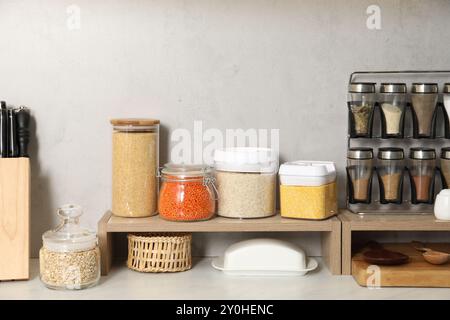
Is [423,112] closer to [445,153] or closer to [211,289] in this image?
[445,153]

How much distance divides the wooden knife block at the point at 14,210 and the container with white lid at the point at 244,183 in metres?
0.47

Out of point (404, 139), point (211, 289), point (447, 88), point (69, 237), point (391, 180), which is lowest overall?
point (211, 289)

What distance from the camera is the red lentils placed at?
157 cm

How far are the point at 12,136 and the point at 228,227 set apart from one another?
1.88 feet

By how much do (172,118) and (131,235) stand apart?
33 centimetres

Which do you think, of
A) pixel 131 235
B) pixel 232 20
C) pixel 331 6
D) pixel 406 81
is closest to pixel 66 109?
pixel 131 235

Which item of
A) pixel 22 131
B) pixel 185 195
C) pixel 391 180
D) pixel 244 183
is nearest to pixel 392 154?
pixel 391 180

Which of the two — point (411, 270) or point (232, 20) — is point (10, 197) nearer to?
point (232, 20)

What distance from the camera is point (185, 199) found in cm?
157

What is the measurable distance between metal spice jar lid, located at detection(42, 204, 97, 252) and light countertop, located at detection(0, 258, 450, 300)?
0.10m

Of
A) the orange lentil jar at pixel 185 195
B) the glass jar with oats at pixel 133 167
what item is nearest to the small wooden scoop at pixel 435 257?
the orange lentil jar at pixel 185 195

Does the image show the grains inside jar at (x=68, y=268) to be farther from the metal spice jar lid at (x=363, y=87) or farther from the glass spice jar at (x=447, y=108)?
the glass spice jar at (x=447, y=108)

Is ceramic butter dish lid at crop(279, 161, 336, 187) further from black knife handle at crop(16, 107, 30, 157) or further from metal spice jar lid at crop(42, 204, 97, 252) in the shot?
black knife handle at crop(16, 107, 30, 157)

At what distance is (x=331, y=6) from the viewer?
1729mm
